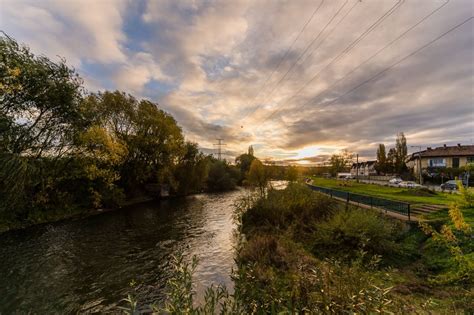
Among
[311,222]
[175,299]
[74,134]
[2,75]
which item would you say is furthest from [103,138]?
[175,299]

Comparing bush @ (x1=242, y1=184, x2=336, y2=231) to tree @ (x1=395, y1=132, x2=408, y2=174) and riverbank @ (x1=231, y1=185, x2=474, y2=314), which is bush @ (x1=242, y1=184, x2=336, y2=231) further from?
tree @ (x1=395, y1=132, x2=408, y2=174)

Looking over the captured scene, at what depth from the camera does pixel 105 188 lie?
76.5ft

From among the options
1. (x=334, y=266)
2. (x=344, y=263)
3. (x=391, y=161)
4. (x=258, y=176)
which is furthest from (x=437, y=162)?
(x=334, y=266)

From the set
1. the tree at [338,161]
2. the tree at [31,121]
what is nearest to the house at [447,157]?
the tree at [338,161]

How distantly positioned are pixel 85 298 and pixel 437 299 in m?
10.3

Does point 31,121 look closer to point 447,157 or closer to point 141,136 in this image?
point 141,136

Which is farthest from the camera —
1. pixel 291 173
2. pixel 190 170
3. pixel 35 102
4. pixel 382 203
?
pixel 190 170

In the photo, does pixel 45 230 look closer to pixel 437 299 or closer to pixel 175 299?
pixel 175 299

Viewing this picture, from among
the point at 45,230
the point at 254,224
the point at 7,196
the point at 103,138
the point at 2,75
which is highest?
the point at 2,75

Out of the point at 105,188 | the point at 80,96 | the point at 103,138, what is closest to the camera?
the point at 80,96

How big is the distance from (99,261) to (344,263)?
1049 cm

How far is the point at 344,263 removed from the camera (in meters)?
5.93

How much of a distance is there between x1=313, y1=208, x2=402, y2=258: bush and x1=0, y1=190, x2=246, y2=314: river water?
4239 millimetres

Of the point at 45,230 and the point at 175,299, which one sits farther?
the point at 45,230
